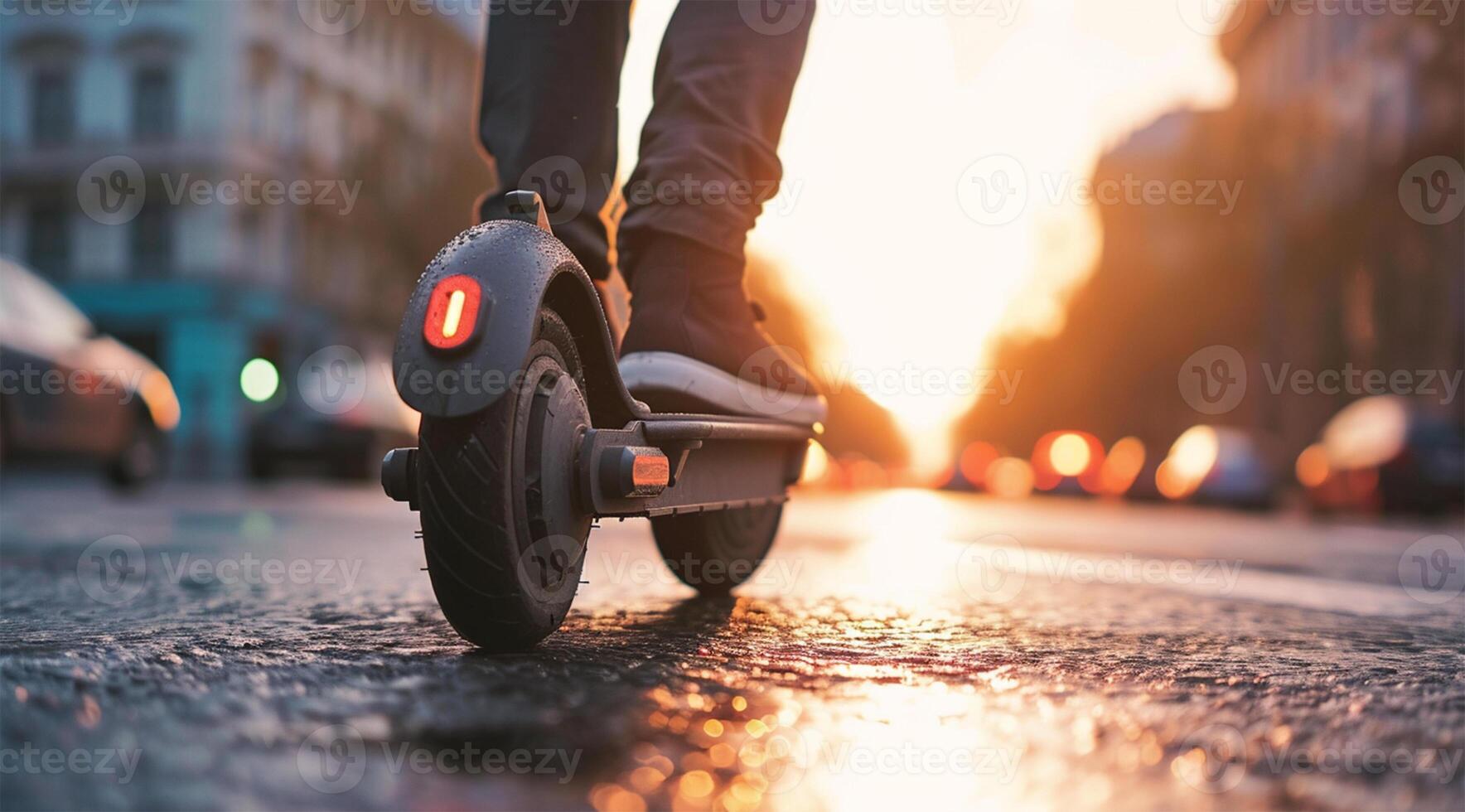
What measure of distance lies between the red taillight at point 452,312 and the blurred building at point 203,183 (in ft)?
107

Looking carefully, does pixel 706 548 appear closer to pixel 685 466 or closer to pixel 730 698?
pixel 685 466

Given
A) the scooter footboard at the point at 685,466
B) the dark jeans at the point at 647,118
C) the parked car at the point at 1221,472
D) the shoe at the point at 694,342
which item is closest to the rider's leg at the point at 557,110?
the dark jeans at the point at 647,118

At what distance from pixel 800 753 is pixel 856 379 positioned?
7.57 m

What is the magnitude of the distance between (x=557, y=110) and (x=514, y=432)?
3.51 feet

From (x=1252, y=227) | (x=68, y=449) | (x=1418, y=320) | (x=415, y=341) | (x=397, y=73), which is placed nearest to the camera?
(x=415, y=341)

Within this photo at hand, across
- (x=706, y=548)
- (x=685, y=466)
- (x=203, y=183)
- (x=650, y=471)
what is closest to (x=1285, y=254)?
(x=203, y=183)

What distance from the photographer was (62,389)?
33.5ft

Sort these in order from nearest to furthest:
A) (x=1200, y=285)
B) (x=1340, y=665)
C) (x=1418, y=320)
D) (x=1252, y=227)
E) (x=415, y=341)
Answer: (x=415, y=341) < (x=1340, y=665) < (x=1418, y=320) < (x=1252, y=227) < (x=1200, y=285)

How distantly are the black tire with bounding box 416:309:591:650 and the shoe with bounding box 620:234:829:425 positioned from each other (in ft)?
1.63

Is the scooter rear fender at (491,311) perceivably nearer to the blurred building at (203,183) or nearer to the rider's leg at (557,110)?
the rider's leg at (557,110)

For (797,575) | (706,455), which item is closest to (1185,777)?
(706,455)

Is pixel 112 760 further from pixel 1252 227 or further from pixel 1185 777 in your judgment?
pixel 1252 227

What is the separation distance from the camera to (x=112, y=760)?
1356 millimetres

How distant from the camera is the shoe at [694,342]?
2.62 meters
